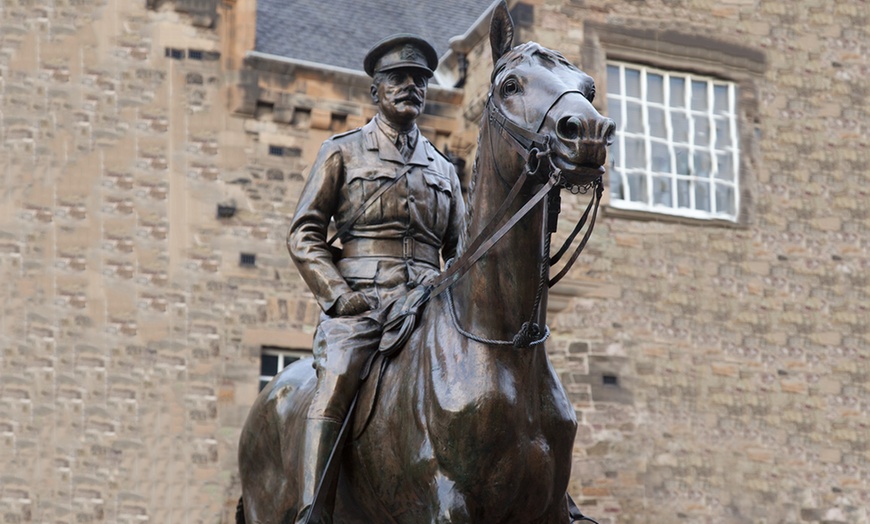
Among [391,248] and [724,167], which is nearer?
[391,248]

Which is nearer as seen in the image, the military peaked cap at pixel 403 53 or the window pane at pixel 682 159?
the military peaked cap at pixel 403 53

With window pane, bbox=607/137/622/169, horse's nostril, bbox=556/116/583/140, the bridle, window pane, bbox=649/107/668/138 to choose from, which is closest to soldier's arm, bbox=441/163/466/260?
the bridle

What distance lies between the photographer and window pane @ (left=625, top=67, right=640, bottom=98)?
64.0 ft

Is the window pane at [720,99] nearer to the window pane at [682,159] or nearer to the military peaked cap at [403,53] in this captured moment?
the window pane at [682,159]

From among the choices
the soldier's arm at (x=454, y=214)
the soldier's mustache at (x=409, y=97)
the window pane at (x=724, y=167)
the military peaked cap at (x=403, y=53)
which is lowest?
the soldier's arm at (x=454, y=214)

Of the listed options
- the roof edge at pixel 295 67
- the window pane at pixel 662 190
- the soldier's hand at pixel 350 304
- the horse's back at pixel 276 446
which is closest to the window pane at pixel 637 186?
the window pane at pixel 662 190

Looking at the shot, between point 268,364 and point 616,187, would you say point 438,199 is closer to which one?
point 268,364

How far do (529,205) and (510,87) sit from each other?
54 cm

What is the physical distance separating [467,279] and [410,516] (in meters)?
1.09

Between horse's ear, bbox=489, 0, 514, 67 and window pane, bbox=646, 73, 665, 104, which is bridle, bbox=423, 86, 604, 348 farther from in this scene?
window pane, bbox=646, 73, 665, 104

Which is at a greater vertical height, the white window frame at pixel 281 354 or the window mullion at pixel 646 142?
the window mullion at pixel 646 142

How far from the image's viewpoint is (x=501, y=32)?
270 inches

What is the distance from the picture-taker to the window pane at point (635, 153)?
19328mm

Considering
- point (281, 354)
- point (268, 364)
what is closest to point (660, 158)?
point (281, 354)
